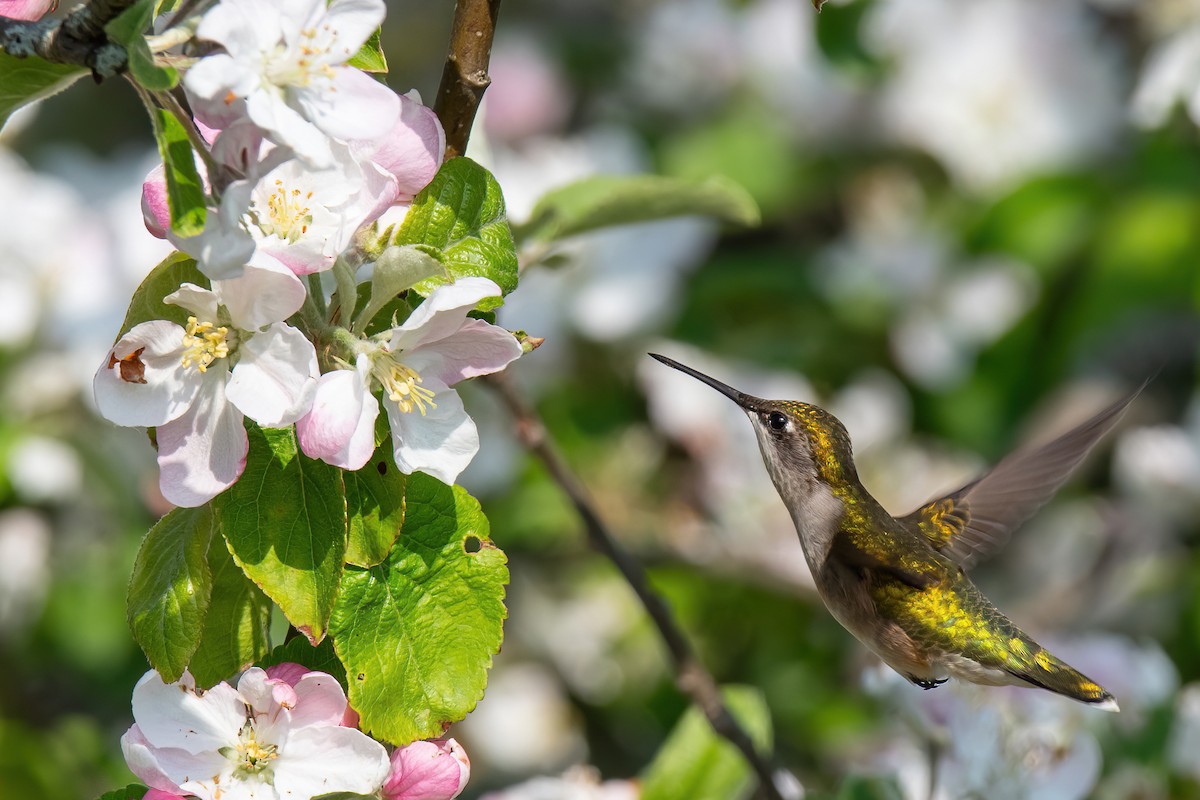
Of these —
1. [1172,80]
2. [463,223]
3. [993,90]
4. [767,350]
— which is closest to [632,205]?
[463,223]

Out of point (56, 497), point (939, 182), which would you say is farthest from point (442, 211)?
point (939, 182)

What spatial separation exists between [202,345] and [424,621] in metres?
0.24

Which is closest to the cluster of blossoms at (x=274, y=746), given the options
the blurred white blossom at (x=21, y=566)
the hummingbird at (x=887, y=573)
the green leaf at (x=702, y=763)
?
the hummingbird at (x=887, y=573)

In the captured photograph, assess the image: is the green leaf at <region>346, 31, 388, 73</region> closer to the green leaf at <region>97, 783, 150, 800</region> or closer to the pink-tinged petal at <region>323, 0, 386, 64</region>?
the pink-tinged petal at <region>323, 0, 386, 64</region>

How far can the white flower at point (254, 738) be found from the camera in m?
0.95

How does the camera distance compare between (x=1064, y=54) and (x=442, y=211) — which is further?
(x=1064, y=54)

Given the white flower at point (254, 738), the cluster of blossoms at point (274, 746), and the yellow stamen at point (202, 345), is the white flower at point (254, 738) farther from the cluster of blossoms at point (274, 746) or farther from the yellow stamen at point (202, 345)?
the yellow stamen at point (202, 345)

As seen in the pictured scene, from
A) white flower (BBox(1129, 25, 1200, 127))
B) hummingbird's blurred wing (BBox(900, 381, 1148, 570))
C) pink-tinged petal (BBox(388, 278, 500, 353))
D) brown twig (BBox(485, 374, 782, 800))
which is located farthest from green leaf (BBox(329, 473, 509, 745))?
white flower (BBox(1129, 25, 1200, 127))

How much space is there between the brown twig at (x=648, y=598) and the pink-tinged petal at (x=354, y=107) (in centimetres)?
50

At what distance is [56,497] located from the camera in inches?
95.4

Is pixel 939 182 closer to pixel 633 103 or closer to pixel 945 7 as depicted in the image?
pixel 945 7

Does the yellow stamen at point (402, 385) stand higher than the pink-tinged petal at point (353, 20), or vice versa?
the pink-tinged petal at point (353, 20)

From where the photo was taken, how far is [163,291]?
36.6 inches

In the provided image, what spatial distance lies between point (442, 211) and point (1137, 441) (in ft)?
6.97
